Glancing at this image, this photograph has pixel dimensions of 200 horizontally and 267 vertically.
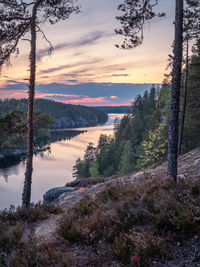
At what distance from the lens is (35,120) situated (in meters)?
11.9

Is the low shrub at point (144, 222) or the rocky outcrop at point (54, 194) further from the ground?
the low shrub at point (144, 222)

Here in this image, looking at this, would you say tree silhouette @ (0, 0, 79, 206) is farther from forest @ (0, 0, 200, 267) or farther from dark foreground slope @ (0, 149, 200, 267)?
dark foreground slope @ (0, 149, 200, 267)

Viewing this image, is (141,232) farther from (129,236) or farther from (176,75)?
(176,75)

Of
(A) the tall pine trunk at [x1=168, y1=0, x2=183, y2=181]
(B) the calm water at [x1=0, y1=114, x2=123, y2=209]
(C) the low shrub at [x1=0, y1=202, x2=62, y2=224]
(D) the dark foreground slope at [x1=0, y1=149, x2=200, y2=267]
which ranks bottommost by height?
(B) the calm water at [x1=0, y1=114, x2=123, y2=209]

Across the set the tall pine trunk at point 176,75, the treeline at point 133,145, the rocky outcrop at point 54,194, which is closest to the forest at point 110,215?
the tall pine trunk at point 176,75

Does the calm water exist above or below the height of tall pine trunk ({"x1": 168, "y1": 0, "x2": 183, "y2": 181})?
below

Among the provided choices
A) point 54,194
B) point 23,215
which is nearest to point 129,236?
point 23,215

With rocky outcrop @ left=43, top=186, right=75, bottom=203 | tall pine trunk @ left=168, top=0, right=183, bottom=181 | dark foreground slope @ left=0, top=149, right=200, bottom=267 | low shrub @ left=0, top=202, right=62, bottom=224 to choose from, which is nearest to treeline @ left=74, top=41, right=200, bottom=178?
rocky outcrop @ left=43, top=186, right=75, bottom=203

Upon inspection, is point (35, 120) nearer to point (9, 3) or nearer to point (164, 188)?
point (9, 3)

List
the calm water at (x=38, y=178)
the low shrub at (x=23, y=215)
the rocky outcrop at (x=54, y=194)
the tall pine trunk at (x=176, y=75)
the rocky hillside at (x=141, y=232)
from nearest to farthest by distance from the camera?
the rocky hillside at (x=141, y=232)
the tall pine trunk at (x=176, y=75)
the low shrub at (x=23, y=215)
the rocky outcrop at (x=54, y=194)
the calm water at (x=38, y=178)

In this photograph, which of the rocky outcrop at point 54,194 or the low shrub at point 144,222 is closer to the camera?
the low shrub at point 144,222

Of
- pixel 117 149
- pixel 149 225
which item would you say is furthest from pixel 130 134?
pixel 149 225

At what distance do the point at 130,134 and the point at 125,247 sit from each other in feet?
197

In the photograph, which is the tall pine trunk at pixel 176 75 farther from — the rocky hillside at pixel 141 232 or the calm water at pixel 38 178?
the calm water at pixel 38 178
